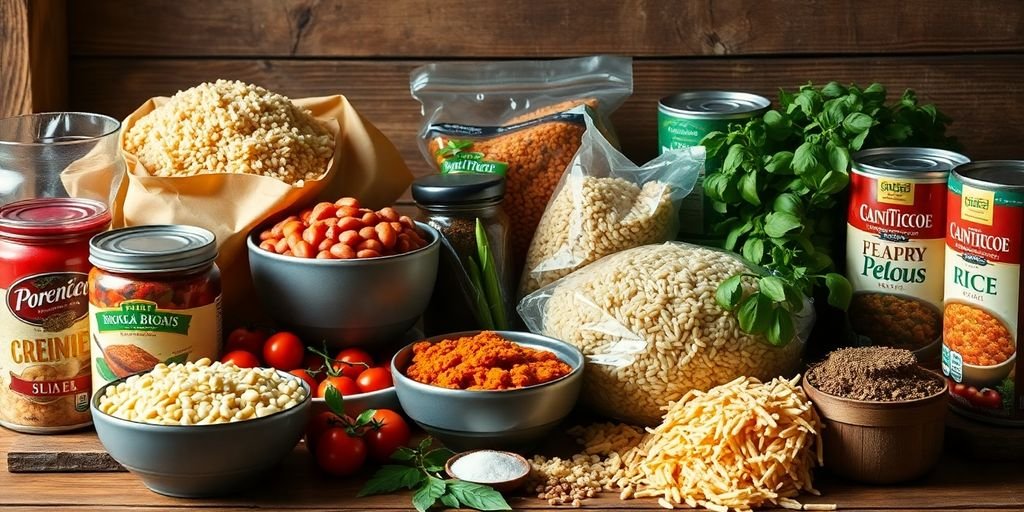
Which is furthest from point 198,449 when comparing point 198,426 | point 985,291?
point 985,291

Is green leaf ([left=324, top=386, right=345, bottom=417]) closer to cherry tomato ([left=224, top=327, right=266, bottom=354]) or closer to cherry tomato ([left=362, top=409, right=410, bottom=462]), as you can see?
cherry tomato ([left=362, top=409, right=410, bottom=462])

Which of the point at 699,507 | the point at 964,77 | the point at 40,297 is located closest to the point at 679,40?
the point at 964,77

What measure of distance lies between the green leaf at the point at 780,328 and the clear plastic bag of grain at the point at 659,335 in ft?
0.09

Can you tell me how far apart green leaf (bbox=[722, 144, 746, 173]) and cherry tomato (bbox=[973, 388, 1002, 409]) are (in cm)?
39

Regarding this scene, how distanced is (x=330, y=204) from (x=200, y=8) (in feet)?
1.58

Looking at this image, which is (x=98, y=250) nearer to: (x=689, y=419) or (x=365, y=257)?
(x=365, y=257)

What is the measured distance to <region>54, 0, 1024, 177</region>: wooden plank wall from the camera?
1.80 metres

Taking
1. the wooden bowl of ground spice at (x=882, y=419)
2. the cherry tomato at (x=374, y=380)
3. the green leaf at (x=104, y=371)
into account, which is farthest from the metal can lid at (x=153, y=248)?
the wooden bowl of ground spice at (x=882, y=419)

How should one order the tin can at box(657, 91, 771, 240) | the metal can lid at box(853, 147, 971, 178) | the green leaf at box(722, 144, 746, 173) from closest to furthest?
the metal can lid at box(853, 147, 971, 178), the green leaf at box(722, 144, 746, 173), the tin can at box(657, 91, 771, 240)

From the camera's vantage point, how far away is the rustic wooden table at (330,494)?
4.13 feet

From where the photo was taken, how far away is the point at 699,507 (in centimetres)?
125

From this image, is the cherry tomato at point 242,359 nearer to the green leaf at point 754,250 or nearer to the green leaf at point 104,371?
the green leaf at point 104,371

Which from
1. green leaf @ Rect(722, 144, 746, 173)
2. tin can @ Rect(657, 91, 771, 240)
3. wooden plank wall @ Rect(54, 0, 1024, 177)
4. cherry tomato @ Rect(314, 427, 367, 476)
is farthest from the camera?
wooden plank wall @ Rect(54, 0, 1024, 177)

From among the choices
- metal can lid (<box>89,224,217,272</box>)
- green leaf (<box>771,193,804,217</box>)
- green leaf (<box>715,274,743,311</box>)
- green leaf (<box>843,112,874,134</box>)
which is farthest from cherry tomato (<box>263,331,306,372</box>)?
green leaf (<box>843,112,874,134</box>)
